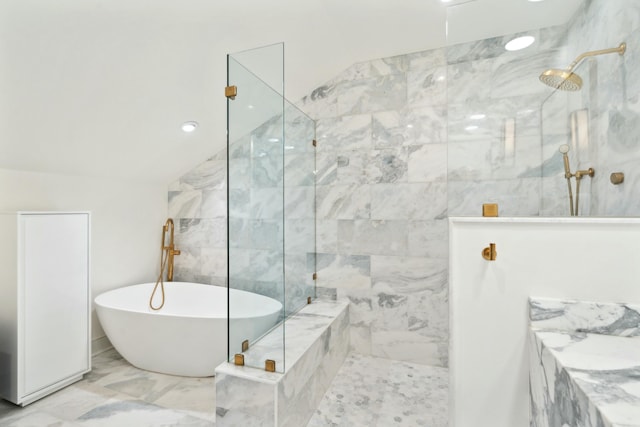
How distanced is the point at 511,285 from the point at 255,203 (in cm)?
136

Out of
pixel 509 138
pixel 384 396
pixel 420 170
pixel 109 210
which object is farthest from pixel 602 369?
pixel 109 210

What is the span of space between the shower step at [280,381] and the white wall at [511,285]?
0.78 m

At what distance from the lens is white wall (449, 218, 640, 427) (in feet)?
3.79

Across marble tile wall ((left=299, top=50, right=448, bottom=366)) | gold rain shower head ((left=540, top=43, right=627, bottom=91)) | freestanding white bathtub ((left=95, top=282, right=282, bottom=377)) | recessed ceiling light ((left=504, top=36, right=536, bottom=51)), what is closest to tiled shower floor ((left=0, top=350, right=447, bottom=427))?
freestanding white bathtub ((left=95, top=282, right=282, bottom=377))

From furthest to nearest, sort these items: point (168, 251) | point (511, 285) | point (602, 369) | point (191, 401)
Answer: point (168, 251)
point (191, 401)
point (511, 285)
point (602, 369)

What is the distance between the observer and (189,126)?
2.60 m

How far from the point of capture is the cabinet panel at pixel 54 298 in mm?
1959

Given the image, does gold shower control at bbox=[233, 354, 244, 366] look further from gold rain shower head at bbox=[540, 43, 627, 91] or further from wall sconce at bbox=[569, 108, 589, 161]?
gold rain shower head at bbox=[540, 43, 627, 91]

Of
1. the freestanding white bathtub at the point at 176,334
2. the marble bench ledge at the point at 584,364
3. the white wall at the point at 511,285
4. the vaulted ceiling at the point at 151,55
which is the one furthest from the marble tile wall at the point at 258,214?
the marble bench ledge at the point at 584,364

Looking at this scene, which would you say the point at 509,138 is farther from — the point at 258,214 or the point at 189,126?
the point at 189,126

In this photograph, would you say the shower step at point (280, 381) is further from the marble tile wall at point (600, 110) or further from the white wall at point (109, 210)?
the white wall at point (109, 210)

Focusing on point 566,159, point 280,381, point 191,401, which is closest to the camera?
point 566,159

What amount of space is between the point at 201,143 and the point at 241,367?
7.06 feet

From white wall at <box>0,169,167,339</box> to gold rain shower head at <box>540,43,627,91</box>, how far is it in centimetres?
334
